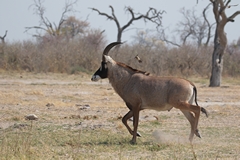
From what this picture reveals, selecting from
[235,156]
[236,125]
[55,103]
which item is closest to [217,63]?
[55,103]

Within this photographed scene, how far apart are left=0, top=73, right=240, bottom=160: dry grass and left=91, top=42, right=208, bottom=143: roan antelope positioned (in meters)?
0.48

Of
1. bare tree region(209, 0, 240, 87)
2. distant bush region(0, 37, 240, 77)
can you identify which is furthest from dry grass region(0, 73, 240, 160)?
distant bush region(0, 37, 240, 77)

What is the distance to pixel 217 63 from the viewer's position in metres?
26.6

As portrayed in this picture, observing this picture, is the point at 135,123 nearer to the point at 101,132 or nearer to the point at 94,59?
the point at 101,132

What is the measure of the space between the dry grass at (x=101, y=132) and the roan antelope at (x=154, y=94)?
0.48 m

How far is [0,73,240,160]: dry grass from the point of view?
8406mm

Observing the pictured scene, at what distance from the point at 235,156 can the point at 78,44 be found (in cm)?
3017

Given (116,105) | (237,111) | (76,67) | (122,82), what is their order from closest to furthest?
(122,82) < (237,111) < (116,105) < (76,67)

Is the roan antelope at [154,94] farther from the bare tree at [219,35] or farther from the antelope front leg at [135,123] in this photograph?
the bare tree at [219,35]

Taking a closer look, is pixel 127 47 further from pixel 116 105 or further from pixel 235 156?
pixel 235 156

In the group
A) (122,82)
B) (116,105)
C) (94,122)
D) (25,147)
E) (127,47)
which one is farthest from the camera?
(127,47)

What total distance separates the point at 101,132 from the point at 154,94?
1.48 meters

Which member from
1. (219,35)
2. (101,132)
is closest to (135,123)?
(101,132)

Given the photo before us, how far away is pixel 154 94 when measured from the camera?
10.1 m
